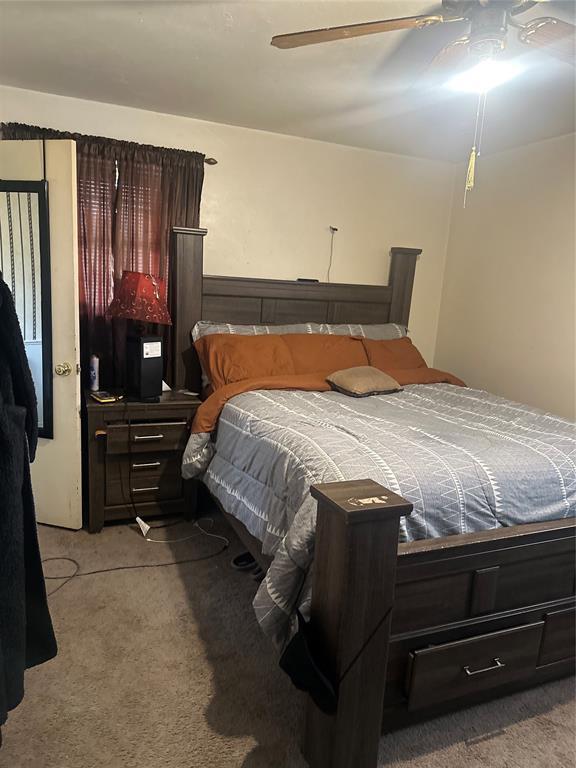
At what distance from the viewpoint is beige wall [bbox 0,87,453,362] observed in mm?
2990

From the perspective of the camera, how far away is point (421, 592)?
1.44 metres

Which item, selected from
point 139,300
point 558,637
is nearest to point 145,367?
point 139,300

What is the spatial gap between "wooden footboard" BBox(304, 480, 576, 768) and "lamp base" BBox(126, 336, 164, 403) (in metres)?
1.65

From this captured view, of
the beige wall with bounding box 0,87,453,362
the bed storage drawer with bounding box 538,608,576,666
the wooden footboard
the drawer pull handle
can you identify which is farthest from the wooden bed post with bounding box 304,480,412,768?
the beige wall with bounding box 0,87,453,362

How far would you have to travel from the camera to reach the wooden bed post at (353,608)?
1240 millimetres

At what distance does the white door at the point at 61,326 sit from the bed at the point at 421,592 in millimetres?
1095

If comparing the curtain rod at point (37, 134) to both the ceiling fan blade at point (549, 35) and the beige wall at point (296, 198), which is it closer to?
the beige wall at point (296, 198)

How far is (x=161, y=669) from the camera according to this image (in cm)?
175

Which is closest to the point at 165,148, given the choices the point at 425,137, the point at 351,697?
the point at 425,137

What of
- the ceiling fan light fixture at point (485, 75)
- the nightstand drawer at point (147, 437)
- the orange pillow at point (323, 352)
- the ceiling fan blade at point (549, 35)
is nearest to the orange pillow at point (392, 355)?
the orange pillow at point (323, 352)

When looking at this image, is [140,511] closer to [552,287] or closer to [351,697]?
[351,697]

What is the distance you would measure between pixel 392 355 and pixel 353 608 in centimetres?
228

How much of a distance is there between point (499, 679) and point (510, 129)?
9.67 ft

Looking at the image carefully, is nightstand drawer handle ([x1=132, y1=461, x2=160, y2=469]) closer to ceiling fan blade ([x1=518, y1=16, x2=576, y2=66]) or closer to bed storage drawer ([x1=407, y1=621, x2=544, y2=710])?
bed storage drawer ([x1=407, y1=621, x2=544, y2=710])
